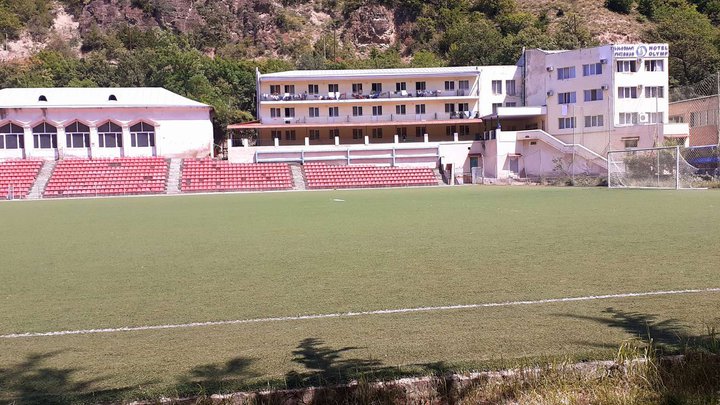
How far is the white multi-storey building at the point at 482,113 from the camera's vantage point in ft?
188

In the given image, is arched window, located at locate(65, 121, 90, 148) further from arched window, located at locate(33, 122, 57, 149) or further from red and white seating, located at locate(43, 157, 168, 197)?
red and white seating, located at locate(43, 157, 168, 197)

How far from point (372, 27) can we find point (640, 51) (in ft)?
235

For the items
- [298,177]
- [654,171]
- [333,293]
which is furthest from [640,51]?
[333,293]

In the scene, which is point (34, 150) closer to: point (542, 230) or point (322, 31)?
point (542, 230)

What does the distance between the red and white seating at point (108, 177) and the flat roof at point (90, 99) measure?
5.55 meters

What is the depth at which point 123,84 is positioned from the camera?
8406 centimetres

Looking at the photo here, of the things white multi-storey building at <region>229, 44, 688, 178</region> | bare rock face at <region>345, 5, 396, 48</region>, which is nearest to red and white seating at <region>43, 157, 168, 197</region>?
white multi-storey building at <region>229, 44, 688, 178</region>

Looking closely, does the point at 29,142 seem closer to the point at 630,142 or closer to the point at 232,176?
the point at 232,176

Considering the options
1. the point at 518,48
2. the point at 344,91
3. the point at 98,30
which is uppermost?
the point at 98,30

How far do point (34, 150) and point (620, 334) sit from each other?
62067 millimetres

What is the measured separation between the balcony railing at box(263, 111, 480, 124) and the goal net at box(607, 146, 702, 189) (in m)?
25.3

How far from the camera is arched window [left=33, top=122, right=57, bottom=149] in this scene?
5888 centimetres

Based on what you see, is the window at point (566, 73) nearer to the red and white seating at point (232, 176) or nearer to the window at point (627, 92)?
the window at point (627, 92)

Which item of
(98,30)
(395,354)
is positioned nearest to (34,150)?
(395,354)
